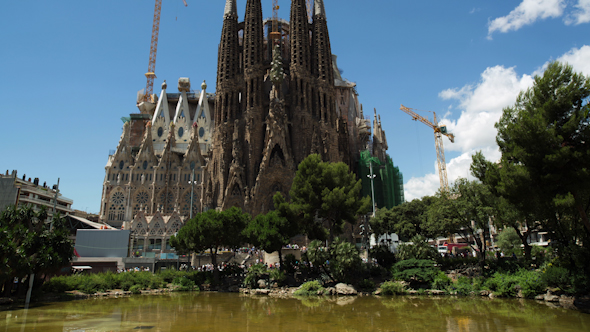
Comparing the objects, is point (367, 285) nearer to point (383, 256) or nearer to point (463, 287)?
point (383, 256)

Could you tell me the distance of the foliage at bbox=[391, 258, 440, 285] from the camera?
Result: 2280 centimetres

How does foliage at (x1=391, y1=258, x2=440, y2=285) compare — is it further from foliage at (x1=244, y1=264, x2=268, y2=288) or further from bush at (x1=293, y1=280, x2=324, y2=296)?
foliage at (x1=244, y1=264, x2=268, y2=288)

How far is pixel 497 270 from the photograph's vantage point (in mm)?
22391

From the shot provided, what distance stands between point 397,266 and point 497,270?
579 cm

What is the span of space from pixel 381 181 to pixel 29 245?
2157 inches

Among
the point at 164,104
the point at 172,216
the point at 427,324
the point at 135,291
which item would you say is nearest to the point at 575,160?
the point at 427,324

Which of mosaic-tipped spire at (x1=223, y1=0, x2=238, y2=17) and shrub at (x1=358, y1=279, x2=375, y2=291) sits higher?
mosaic-tipped spire at (x1=223, y1=0, x2=238, y2=17)

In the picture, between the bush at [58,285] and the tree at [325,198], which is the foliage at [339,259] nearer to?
the tree at [325,198]

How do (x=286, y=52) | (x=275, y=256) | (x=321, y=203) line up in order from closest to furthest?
(x=321, y=203) → (x=275, y=256) → (x=286, y=52)

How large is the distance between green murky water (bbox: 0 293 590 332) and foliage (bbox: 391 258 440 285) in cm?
256

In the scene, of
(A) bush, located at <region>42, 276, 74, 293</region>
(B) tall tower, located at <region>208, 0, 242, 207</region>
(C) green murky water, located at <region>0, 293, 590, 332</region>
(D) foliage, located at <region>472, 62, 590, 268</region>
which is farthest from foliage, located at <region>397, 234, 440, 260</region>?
(B) tall tower, located at <region>208, 0, 242, 207</region>

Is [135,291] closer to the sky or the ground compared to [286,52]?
closer to the ground

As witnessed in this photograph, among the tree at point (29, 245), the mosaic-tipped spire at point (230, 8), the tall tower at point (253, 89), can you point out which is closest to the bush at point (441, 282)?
the tree at point (29, 245)

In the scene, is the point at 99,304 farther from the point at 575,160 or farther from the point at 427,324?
the point at 575,160
